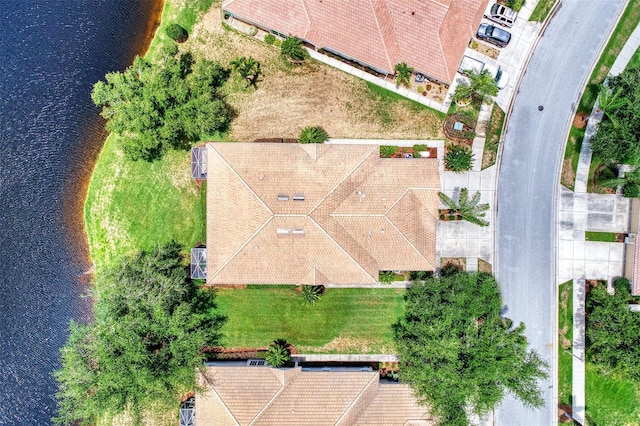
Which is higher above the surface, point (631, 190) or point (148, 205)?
point (631, 190)

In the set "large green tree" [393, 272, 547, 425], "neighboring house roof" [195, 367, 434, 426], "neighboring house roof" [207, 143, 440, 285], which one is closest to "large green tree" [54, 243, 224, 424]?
"neighboring house roof" [195, 367, 434, 426]

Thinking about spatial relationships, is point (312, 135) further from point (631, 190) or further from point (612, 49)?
point (612, 49)

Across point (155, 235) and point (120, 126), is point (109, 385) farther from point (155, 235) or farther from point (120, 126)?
point (120, 126)

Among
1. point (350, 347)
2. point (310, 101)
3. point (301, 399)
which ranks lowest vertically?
point (301, 399)

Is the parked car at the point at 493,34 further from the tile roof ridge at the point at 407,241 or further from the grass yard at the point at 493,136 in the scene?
the tile roof ridge at the point at 407,241

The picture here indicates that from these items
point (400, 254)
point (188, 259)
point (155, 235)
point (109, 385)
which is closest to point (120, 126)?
point (155, 235)

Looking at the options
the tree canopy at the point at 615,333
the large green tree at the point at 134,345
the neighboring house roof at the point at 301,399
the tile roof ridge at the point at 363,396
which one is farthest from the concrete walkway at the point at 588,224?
the large green tree at the point at 134,345

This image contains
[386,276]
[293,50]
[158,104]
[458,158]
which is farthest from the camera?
[386,276]

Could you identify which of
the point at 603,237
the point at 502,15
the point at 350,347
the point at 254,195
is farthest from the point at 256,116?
the point at 603,237
